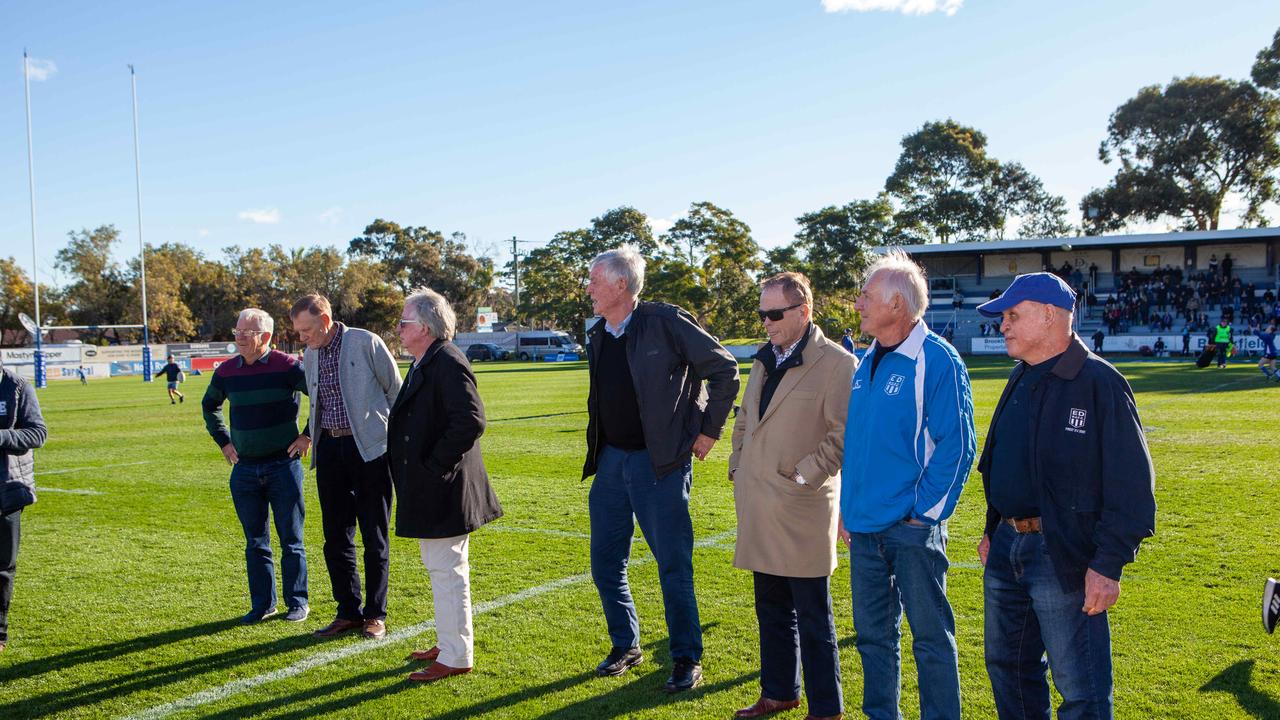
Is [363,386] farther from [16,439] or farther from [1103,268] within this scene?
[1103,268]

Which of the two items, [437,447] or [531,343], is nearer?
[437,447]

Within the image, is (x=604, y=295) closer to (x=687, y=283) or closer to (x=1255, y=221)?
(x=687, y=283)

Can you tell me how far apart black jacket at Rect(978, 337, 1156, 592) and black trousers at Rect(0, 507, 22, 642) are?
5497mm

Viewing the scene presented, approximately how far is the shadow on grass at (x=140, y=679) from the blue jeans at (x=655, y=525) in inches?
78.9

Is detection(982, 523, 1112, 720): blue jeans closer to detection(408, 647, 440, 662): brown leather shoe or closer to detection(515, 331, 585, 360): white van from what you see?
detection(408, 647, 440, 662): brown leather shoe

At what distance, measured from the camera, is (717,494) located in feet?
31.9

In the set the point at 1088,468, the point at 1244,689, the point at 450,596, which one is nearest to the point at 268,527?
the point at 450,596

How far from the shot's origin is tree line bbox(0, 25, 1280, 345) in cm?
5794

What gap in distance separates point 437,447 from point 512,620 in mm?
1606

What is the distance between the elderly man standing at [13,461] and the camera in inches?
203

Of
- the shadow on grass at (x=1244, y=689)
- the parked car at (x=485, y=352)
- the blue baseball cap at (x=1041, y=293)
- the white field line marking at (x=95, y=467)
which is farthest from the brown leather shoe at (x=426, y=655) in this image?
the parked car at (x=485, y=352)

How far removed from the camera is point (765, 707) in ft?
13.6

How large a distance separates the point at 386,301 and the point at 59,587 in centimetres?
6875

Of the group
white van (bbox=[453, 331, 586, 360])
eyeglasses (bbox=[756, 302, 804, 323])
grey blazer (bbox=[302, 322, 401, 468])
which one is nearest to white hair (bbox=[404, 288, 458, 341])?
grey blazer (bbox=[302, 322, 401, 468])
